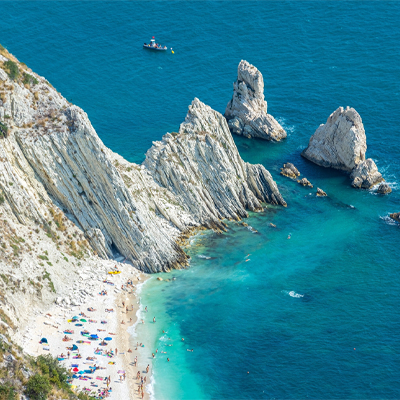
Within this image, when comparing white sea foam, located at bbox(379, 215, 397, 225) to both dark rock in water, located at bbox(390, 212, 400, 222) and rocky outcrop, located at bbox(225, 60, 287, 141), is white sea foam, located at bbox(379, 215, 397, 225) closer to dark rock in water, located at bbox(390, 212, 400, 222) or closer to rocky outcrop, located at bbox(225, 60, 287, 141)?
dark rock in water, located at bbox(390, 212, 400, 222)

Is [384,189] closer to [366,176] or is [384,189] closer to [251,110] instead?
→ [366,176]

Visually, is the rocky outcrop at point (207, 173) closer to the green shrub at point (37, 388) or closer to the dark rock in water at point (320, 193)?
the dark rock in water at point (320, 193)

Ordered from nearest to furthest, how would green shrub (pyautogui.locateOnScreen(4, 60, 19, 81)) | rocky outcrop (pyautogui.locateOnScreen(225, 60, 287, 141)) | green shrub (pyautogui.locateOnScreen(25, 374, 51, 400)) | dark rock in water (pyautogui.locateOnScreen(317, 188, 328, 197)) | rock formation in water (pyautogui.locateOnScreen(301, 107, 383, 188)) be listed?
green shrub (pyautogui.locateOnScreen(25, 374, 51, 400)) < green shrub (pyautogui.locateOnScreen(4, 60, 19, 81)) < dark rock in water (pyautogui.locateOnScreen(317, 188, 328, 197)) < rock formation in water (pyautogui.locateOnScreen(301, 107, 383, 188)) < rocky outcrop (pyautogui.locateOnScreen(225, 60, 287, 141))

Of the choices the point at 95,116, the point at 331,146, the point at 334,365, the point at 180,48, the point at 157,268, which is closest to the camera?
the point at 334,365

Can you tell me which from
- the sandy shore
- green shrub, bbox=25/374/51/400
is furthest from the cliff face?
green shrub, bbox=25/374/51/400

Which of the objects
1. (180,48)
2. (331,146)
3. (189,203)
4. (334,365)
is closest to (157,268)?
(189,203)

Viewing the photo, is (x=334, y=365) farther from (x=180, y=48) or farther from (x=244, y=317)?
(x=180, y=48)
